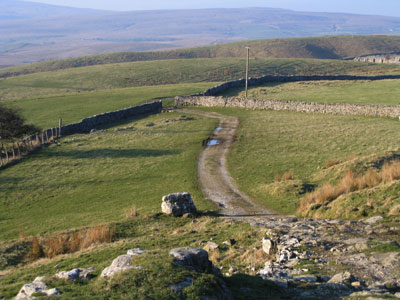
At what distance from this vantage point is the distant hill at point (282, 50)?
148m

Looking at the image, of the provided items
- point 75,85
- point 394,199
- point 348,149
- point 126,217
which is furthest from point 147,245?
point 75,85

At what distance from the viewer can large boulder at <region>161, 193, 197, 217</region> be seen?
22.0 meters

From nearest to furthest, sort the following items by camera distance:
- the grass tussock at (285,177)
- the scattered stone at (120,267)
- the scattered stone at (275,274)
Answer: the scattered stone at (120,267), the scattered stone at (275,274), the grass tussock at (285,177)

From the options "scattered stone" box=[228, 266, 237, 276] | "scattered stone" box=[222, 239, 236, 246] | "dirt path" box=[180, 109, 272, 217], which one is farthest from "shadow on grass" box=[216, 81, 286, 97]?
"scattered stone" box=[228, 266, 237, 276]

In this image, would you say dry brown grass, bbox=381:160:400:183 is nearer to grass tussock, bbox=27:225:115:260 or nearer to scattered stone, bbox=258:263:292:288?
scattered stone, bbox=258:263:292:288

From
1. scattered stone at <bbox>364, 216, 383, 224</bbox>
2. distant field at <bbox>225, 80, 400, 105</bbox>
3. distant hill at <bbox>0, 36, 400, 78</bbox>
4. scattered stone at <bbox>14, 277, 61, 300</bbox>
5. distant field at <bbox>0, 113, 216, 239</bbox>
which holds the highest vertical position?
distant hill at <bbox>0, 36, 400, 78</bbox>

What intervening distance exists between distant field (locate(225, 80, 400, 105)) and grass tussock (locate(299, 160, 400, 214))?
33.2 meters

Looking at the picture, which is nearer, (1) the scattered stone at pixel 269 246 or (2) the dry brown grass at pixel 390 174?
(1) the scattered stone at pixel 269 246

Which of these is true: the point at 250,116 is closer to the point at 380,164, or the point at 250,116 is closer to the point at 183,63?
the point at 380,164

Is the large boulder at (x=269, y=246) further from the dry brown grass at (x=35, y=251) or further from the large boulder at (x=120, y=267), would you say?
the dry brown grass at (x=35, y=251)

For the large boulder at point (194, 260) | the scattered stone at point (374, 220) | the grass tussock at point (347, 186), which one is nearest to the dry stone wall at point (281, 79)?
the grass tussock at point (347, 186)

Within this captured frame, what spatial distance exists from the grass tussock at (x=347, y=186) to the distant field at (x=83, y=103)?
3577cm

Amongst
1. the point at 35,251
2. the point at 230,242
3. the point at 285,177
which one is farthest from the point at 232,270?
the point at 285,177

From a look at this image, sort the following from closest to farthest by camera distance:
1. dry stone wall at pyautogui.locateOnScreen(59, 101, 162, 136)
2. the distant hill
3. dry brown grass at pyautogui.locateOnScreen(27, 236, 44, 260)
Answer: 1. dry brown grass at pyautogui.locateOnScreen(27, 236, 44, 260)
2. dry stone wall at pyautogui.locateOnScreen(59, 101, 162, 136)
3. the distant hill
